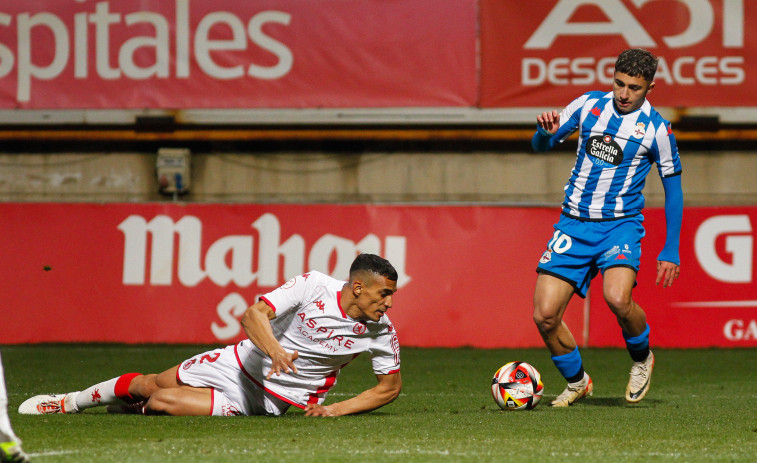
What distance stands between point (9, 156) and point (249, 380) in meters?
10.3

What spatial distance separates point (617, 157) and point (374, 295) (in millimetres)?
1812

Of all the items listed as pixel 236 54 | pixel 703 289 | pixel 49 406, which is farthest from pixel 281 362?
pixel 236 54

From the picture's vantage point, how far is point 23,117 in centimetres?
1354

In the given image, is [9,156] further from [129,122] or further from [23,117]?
[129,122]

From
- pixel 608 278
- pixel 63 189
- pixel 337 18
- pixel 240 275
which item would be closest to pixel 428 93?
pixel 337 18

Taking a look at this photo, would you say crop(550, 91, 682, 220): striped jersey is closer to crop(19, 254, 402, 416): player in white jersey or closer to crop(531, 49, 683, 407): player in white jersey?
crop(531, 49, 683, 407): player in white jersey

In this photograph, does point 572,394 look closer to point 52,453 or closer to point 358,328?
point 358,328

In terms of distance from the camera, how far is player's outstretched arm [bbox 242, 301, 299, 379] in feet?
15.1

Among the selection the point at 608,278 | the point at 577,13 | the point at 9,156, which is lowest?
the point at 608,278

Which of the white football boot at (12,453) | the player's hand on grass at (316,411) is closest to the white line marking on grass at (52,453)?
the white football boot at (12,453)

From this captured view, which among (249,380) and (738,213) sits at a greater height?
(738,213)

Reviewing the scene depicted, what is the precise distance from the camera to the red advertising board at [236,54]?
1305cm

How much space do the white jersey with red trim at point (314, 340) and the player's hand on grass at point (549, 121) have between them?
5.31 feet

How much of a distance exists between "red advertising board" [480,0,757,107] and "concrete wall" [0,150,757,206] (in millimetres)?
1067
